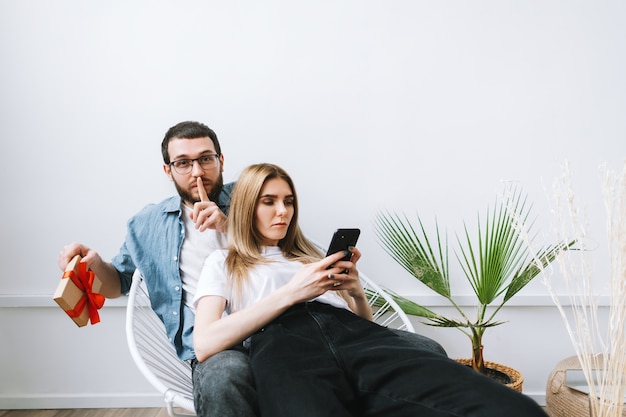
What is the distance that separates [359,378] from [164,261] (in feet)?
2.89

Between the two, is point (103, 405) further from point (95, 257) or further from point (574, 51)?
point (574, 51)

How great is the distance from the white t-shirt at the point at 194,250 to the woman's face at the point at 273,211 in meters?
0.24

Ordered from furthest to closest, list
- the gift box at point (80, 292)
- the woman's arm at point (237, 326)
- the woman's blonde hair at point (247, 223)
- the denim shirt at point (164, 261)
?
the denim shirt at point (164, 261) < the woman's blonde hair at point (247, 223) < the gift box at point (80, 292) < the woman's arm at point (237, 326)

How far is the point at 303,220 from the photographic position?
2.48m

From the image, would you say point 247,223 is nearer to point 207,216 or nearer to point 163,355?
point 207,216

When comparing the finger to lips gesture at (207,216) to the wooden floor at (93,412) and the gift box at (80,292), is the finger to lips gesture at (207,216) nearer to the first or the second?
the gift box at (80,292)

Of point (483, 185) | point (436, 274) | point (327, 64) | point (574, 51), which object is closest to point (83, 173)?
point (327, 64)

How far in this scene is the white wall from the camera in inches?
95.4

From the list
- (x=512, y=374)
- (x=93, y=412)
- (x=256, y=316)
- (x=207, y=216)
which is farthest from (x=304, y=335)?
(x=93, y=412)

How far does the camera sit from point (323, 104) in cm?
244

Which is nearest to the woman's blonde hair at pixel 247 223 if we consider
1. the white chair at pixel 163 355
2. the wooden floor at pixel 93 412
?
the white chair at pixel 163 355

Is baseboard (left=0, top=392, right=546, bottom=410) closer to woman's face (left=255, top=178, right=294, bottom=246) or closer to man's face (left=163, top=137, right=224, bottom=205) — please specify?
man's face (left=163, top=137, right=224, bottom=205)

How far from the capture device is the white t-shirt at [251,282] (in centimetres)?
162

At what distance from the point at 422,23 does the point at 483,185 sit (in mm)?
758
